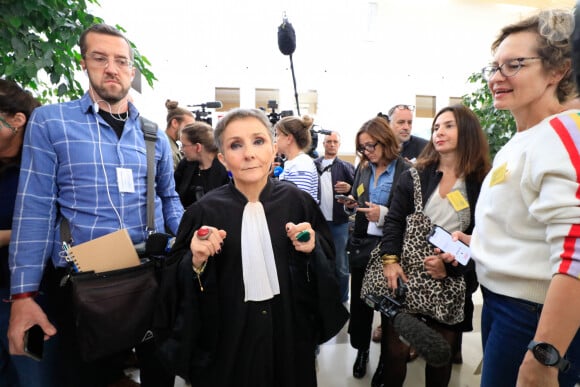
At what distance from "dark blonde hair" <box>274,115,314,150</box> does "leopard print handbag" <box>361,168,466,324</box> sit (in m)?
1.02

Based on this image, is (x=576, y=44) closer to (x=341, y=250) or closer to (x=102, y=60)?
(x=102, y=60)

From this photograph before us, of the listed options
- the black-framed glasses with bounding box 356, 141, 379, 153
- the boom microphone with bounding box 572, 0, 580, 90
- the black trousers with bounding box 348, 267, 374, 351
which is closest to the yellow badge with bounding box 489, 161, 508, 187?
the boom microphone with bounding box 572, 0, 580, 90

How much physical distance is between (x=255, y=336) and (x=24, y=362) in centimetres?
96

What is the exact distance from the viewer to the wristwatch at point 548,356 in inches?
26.0

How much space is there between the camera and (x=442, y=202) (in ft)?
4.80

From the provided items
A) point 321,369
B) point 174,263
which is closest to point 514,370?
→ point 174,263

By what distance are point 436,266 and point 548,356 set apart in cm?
72

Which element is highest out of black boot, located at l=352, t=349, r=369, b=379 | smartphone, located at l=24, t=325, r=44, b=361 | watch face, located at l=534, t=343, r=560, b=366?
watch face, located at l=534, t=343, r=560, b=366

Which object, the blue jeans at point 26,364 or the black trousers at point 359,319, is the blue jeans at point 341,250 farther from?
the blue jeans at point 26,364

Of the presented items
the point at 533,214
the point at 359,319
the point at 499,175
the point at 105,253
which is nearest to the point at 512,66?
the point at 499,175

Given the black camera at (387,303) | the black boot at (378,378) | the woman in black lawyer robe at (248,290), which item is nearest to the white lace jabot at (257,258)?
the woman in black lawyer robe at (248,290)

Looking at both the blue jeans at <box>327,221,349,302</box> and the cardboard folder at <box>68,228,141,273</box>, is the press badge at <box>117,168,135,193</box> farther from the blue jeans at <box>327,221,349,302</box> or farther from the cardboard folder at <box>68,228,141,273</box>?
the blue jeans at <box>327,221,349,302</box>

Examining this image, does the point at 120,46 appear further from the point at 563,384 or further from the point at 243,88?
the point at 243,88

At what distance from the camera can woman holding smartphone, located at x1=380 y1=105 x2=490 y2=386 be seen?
1.42 meters
